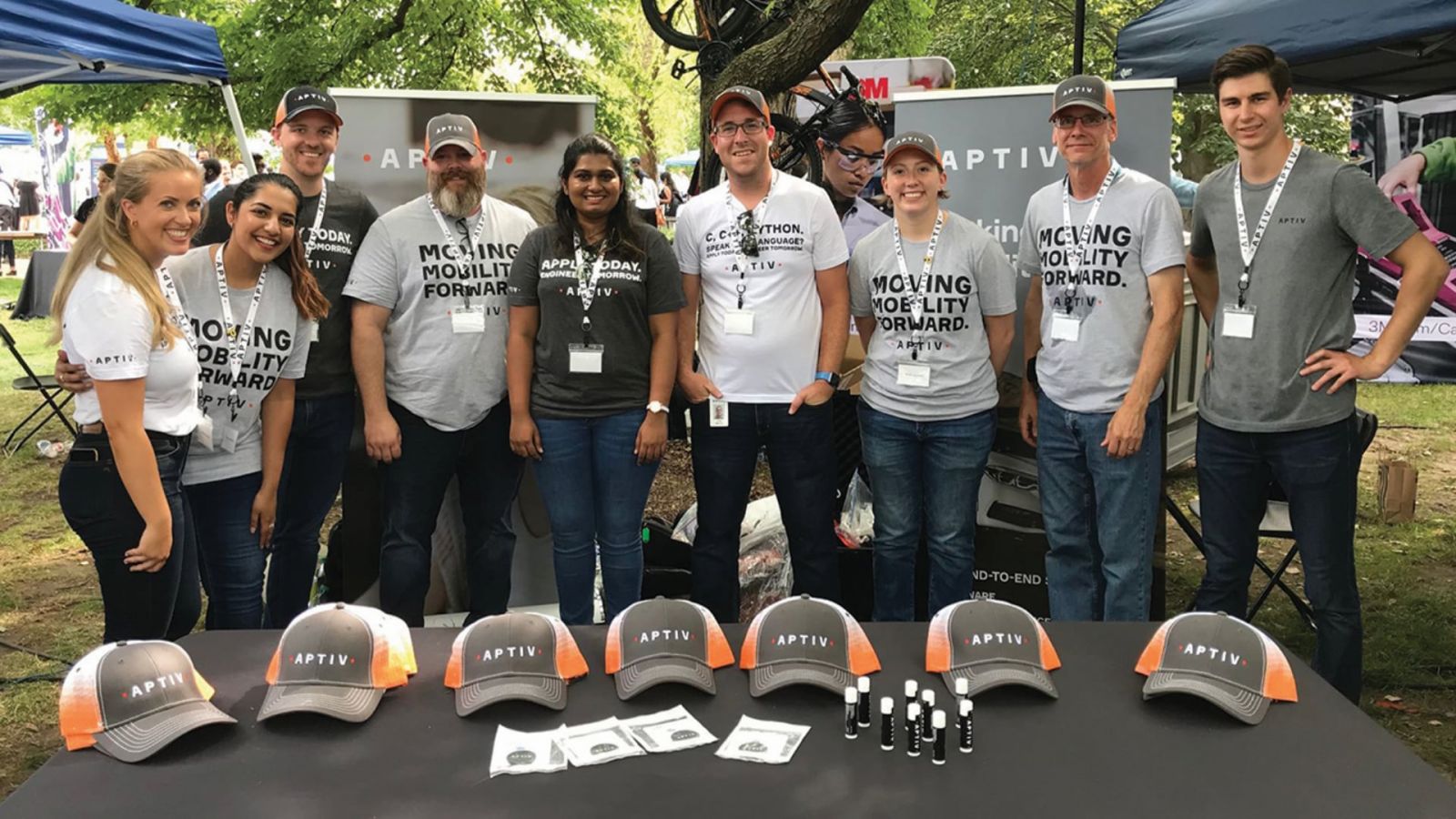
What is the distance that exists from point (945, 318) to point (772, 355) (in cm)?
49

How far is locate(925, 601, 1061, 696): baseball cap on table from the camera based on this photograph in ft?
5.41

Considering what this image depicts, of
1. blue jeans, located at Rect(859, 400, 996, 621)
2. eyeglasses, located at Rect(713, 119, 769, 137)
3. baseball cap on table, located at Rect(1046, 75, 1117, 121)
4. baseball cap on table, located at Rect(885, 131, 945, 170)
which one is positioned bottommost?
blue jeans, located at Rect(859, 400, 996, 621)

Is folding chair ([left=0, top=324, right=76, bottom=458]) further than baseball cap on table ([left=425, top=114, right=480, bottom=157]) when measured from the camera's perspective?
Yes

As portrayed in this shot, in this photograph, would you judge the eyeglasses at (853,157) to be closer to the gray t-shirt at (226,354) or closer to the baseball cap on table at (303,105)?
the baseball cap on table at (303,105)

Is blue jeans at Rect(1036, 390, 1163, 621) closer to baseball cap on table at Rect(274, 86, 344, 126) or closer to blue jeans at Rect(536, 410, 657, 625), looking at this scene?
blue jeans at Rect(536, 410, 657, 625)

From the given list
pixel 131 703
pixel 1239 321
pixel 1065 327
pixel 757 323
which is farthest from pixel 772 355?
pixel 131 703

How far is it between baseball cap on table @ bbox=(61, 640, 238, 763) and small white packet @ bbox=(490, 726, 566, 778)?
1.28ft

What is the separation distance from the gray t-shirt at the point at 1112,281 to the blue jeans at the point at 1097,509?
0.10 m

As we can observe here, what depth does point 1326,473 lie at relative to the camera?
273 centimetres

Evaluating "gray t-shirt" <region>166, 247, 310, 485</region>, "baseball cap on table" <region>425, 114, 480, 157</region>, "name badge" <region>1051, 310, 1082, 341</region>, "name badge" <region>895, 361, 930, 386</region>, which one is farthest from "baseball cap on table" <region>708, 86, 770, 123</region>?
"gray t-shirt" <region>166, 247, 310, 485</region>

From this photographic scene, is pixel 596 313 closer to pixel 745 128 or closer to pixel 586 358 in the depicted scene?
pixel 586 358

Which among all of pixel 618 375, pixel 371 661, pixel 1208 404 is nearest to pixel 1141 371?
pixel 1208 404

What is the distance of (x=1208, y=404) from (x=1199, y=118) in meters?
11.3

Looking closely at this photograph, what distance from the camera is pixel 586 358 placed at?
297cm
